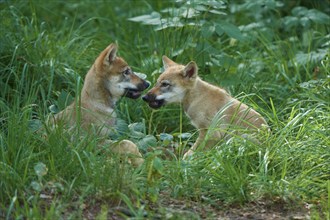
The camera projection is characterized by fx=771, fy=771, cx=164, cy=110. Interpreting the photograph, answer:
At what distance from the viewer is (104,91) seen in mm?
7430

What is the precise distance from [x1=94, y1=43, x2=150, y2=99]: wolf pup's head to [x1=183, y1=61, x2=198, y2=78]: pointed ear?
393mm

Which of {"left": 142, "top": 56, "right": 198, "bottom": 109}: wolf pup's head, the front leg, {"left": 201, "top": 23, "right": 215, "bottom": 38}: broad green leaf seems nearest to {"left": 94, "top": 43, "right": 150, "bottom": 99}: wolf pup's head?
{"left": 142, "top": 56, "right": 198, "bottom": 109}: wolf pup's head

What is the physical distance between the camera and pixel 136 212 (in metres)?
5.54

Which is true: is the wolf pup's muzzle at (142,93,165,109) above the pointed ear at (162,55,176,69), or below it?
below

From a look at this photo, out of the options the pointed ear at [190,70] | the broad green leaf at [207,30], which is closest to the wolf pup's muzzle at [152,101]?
the pointed ear at [190,70]

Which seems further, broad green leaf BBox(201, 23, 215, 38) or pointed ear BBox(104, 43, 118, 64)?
broad green leaf BBox(201, 23, 215, 38)

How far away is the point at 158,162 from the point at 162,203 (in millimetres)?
315

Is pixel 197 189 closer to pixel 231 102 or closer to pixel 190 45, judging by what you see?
pixel 231 102

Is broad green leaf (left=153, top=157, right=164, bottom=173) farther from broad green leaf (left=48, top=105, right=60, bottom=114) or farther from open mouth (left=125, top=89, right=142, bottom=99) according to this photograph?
open mouth (left=125, top=89, right=142, bottom=99)

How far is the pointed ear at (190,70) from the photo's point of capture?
Answer: 7.58 meters

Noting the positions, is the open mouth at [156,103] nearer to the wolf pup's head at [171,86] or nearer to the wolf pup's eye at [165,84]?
the wolf pup's head at [171,86]

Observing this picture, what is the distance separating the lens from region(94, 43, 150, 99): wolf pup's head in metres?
7.44

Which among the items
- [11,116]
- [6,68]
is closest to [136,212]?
[11,116]

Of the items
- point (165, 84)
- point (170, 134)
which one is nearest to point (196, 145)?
point (170, 134)
